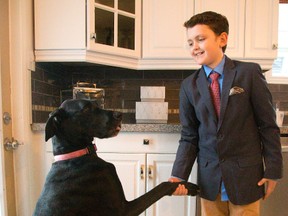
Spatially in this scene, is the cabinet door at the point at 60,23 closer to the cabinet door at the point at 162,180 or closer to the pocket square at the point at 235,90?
the cabinet door at the point at 162,180

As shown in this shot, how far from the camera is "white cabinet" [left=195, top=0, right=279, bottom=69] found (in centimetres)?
169

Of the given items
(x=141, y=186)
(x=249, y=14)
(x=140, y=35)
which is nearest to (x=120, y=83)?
(x=140, y=35)

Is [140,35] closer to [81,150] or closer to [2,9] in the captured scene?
[2,9]

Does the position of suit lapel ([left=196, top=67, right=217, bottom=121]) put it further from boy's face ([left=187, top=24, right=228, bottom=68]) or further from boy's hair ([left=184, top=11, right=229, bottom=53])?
boy's hair ([left=184, top=11, right=229, bottom=53])

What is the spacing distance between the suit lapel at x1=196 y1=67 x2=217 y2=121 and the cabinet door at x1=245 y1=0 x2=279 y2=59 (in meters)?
0.86

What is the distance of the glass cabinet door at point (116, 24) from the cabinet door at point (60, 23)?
0.07 meters

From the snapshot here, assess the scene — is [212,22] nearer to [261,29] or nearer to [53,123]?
[53,123]

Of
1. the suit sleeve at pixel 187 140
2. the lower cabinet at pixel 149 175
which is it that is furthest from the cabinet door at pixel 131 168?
the suit sleeve at pixel 187 140

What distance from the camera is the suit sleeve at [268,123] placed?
3.08 feet

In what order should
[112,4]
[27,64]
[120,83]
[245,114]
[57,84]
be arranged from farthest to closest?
[120,83] → [57,84] → [112,4] → [27,64] → [245,114]

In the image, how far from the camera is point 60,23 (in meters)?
1.51

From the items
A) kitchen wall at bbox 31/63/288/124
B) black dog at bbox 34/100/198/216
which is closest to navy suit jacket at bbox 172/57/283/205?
black dog at bbox 34/100/198/216

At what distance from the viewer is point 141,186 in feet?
4.79

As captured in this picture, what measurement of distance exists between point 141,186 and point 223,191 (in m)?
0.59
